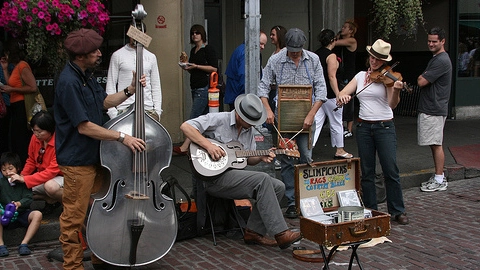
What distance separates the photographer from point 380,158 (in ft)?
20.9

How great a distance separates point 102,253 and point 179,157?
4.09m

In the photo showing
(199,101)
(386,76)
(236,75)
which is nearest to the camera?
(386,76)

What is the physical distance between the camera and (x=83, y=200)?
470cm

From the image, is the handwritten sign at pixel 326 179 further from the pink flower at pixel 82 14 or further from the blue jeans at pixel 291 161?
the pink flower at pixel 82 14

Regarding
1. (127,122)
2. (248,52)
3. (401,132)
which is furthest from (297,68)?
(401,132)

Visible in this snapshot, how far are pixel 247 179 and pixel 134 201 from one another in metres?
1.15

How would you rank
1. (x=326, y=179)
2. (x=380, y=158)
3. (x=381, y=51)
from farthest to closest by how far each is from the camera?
(x=380, y=158) → (x=381, y=51) → (x=326, y=179)

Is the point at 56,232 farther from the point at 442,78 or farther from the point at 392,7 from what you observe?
the point at 392,7

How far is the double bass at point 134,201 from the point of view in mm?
4617

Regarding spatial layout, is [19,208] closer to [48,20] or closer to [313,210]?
[48,20]

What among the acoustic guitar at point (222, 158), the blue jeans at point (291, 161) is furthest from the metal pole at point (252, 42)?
the acoustic guitar at point (222, 158)

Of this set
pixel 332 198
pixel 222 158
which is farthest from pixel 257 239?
pixel 332 198

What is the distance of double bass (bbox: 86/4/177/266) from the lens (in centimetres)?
462

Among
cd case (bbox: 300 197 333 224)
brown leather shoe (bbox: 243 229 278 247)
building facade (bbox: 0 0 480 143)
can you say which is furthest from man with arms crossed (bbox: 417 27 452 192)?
building facade (bbox: 0 0 480 143)
